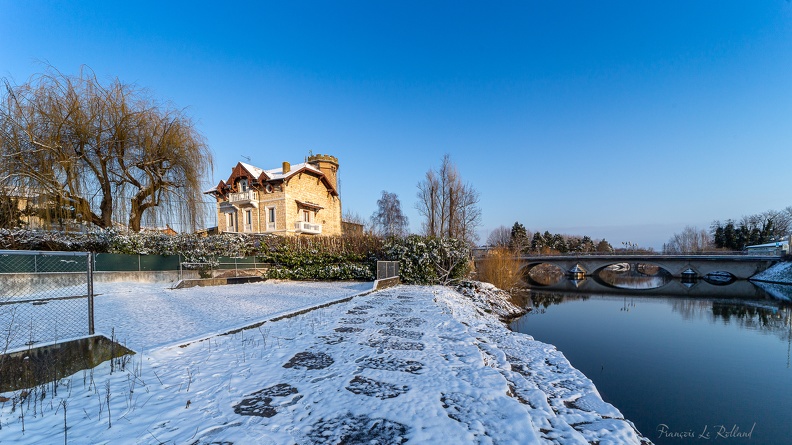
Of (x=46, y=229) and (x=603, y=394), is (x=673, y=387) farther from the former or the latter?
(x=46, y=229)

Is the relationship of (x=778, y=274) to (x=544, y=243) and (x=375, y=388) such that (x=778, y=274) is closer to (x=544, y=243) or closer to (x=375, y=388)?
(x=544, y=243)

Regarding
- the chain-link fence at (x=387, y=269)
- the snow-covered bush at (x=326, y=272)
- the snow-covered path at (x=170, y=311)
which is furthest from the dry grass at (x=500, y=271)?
the snow-covered path at (x=170, y=311)

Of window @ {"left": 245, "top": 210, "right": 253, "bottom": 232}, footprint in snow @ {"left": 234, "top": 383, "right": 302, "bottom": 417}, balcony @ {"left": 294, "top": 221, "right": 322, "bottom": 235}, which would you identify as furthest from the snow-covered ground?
window @ {"left": 245, "top": 210, "right": 253, "bottom": 232}

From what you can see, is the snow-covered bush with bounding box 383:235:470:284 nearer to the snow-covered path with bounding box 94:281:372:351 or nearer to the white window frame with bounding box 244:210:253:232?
the snow-covered path with bounding box 94:281:372:351

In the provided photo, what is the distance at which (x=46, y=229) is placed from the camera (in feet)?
38.6

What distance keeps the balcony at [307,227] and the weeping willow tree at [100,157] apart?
→ 13.0 m

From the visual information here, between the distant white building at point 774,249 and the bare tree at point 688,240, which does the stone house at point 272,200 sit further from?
the bare tree at point 688,240

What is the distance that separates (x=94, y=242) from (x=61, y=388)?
12.3 metres

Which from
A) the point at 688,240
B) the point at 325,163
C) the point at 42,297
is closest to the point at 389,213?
the point at 325,163

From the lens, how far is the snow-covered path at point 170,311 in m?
5.49

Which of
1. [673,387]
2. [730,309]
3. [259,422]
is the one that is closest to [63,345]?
[259,422]
